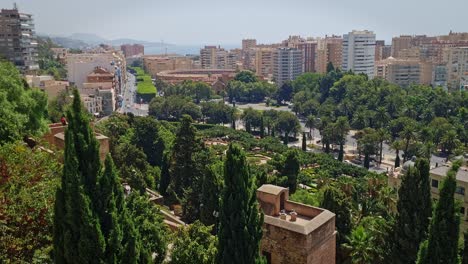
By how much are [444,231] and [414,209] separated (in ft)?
13.1

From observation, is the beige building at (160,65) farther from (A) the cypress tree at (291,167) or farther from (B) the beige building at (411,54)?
(A) the cypress tree at (291,167)

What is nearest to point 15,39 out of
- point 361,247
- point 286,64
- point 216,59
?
point 361,247

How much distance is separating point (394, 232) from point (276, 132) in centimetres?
6507

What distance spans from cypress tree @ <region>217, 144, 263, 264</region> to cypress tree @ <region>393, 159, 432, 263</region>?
6.71m

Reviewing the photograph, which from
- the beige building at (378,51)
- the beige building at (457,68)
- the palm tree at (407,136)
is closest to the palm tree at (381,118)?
the palm tree at (407,136)

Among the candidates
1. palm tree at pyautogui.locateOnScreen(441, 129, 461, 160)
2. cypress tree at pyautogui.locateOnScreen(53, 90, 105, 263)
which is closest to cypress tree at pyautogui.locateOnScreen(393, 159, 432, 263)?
cypress tree at pyautogui.locateOnScreen(53, 90, 105, 263)

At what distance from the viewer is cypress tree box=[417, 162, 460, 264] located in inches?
551

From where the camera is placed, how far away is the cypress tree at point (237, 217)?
13.8m

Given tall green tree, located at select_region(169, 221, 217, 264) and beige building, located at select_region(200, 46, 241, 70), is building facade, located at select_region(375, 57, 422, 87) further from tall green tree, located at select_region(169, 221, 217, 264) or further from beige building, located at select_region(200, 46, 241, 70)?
tall green tree, located at select_region(169, 221, 217, 264)

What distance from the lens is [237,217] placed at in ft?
45.4

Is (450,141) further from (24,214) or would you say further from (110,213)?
(24,214)

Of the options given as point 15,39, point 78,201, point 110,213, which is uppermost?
Answer: point 15,39

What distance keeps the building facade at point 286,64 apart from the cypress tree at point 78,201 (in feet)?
432

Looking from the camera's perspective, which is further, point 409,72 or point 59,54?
point 59,54
